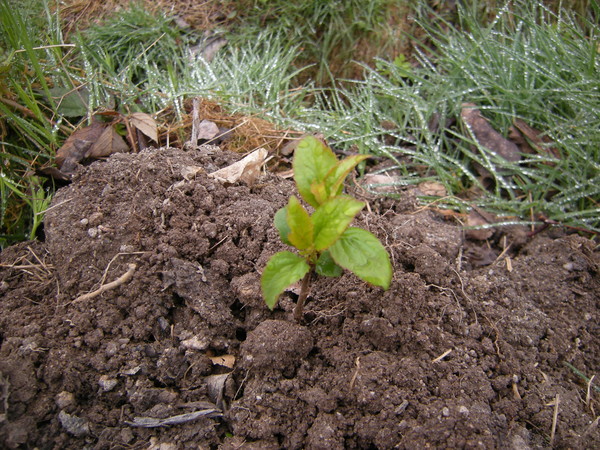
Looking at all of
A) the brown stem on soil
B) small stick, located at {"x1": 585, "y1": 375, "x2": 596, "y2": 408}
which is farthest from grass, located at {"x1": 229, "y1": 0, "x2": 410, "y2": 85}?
small stick, located at {"x1": 585, "y1": 375, "x2": 596, "y2": 408}

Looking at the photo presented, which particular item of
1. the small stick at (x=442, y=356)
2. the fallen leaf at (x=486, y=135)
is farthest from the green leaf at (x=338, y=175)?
the fallen leaf at (x=486, y=135)

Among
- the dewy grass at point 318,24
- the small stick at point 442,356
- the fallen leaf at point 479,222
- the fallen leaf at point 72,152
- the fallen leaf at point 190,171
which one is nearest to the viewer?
the small stick at point 442,356

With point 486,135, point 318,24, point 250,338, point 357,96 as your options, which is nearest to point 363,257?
point 250,338

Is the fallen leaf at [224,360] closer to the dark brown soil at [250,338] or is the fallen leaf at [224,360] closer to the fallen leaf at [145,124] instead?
the dark brown soil at [250,338]

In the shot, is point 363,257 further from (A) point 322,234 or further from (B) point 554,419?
(B) point 554,419

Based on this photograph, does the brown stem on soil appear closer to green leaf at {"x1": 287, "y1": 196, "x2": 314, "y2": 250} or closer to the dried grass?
green leaf at {"x1": 287, "y1": 196, "x2": 314, "y2": 250}

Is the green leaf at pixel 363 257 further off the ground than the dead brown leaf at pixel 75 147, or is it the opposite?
the dead brown leaf at pixel 75 147
